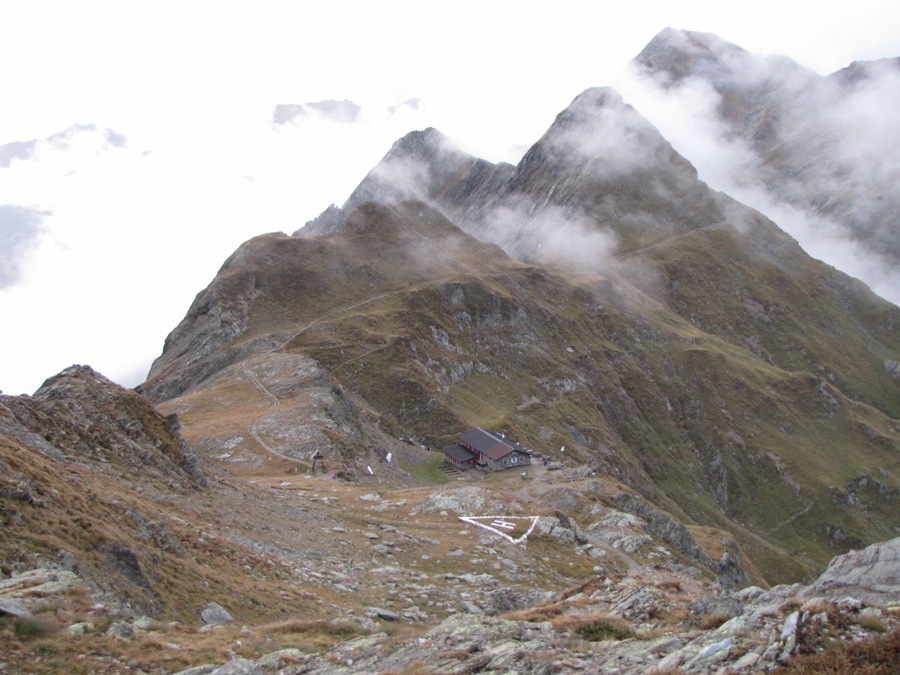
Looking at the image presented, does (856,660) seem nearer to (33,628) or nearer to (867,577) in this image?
(867,577)

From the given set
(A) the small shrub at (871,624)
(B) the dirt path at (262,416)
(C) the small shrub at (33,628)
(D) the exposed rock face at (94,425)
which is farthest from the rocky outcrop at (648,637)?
(B) the dirt path at (262,416)

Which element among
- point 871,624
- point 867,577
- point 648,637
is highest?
point 871,624

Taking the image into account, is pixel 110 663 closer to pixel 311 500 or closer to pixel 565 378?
pixel 311 500

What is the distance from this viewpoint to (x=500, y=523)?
5369 cm

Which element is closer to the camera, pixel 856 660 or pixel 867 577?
pixel 856 660

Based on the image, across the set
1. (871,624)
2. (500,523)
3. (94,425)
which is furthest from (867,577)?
(94,425)

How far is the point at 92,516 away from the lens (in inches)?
982

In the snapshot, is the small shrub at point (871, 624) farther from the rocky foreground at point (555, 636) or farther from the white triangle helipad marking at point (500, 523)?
the white triangle helipad marking at point (500, 523)

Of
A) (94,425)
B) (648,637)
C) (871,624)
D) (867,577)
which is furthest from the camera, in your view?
(94,425)

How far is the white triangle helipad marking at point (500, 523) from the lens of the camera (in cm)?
5047

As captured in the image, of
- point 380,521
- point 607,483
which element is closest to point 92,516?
point 380,521

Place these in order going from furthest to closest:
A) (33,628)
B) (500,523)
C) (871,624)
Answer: (500,523) → (33,628) → (871,624)

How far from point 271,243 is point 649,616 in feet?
564

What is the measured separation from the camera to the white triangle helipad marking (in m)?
50.5
